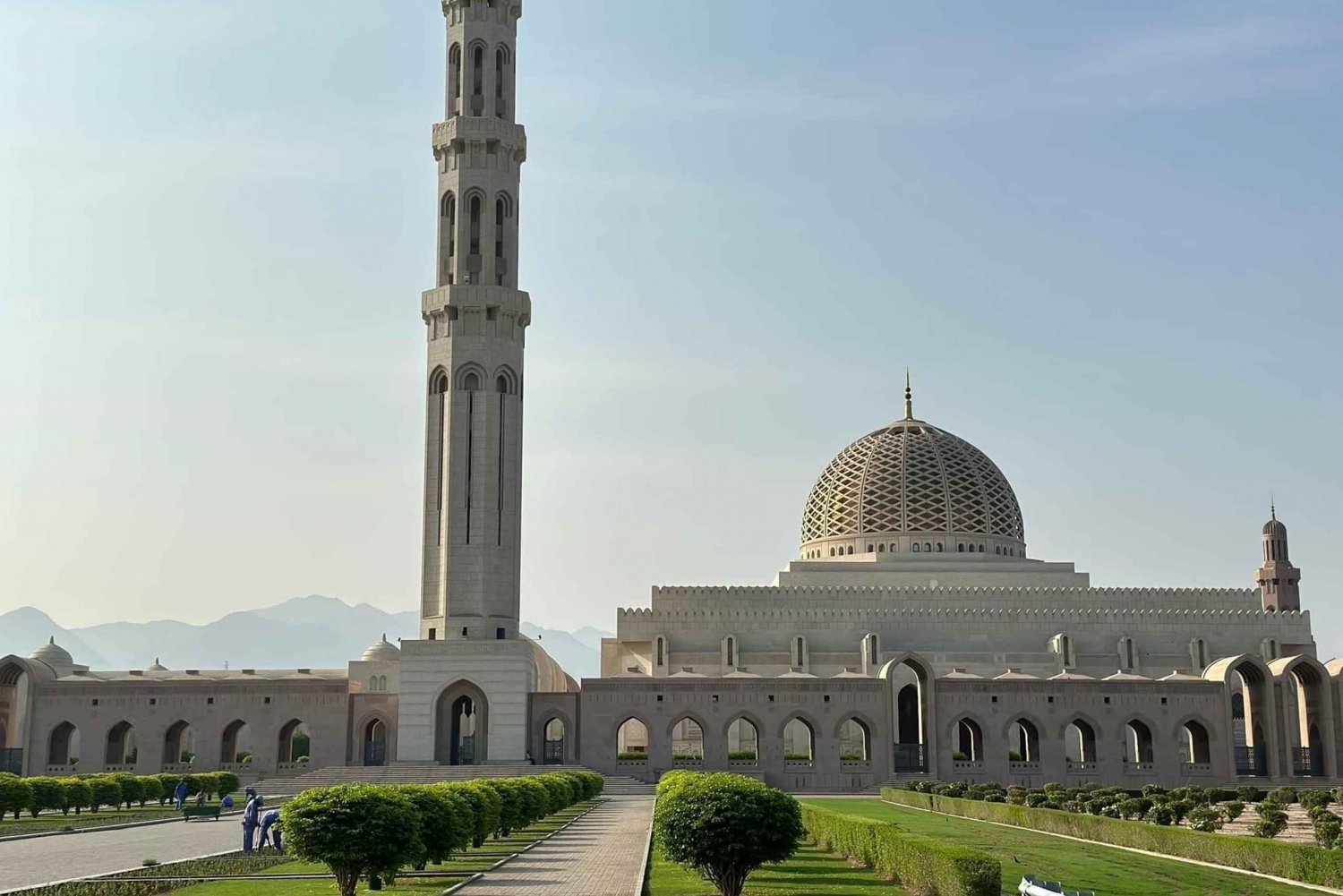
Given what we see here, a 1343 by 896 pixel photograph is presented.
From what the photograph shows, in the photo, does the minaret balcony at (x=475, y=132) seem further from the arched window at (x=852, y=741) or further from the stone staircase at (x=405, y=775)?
the arched window at (x=852, y=741)

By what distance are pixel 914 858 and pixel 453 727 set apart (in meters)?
27.0

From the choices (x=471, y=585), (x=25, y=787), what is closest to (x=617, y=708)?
(x=471, y=585)

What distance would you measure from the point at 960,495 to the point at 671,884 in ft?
127

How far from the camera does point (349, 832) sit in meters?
13.6

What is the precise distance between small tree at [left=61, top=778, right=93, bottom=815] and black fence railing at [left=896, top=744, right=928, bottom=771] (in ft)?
67.0

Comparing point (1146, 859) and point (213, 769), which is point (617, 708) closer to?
point (213, 769)

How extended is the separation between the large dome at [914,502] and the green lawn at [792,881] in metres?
34.5

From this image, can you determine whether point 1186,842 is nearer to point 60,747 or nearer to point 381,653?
point 60,747

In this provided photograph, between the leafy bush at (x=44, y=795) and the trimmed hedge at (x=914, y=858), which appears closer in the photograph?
the trimmed hedge at (x=914, y=858)

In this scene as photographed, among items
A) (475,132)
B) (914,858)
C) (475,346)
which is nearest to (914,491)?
(475,346)

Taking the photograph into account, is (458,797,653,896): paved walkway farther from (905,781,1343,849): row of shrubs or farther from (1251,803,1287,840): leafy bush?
(1251,803,1287,840): leafy bush

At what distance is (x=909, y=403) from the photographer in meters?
58.2

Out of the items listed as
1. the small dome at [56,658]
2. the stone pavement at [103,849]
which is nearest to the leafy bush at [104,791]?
the stone pavement at [103,849]

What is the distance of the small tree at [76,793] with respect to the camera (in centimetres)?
2694
